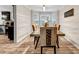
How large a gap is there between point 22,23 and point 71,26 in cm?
204

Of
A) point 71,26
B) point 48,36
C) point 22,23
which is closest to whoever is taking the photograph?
point 48,36

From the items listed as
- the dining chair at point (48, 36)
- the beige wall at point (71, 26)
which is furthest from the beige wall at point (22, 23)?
the dining chair at point (48, 36)

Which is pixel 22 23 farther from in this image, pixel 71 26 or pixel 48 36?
pixel 48 36

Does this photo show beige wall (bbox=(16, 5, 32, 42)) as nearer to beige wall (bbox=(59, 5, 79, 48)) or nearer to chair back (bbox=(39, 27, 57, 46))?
beige wall (bbox=(59, 5, 79, 48))

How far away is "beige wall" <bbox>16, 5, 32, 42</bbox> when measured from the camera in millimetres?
5434

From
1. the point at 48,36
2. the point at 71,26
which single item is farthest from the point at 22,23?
the point at 48,36

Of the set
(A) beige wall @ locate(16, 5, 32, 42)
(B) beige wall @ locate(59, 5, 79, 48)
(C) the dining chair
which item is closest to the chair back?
(C) the dining chair

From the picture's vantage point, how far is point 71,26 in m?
5.05

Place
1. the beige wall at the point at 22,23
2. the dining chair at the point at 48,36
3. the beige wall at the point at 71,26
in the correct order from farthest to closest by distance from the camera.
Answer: the beige wall at the point at 22,23
the beige wall at the point at 71,26
the dining chair at the point at 48,36

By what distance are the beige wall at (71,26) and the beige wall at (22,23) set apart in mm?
1412

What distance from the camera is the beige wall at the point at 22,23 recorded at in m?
5.43

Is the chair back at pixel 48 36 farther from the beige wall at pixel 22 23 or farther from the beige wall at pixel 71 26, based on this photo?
the beige wall at pixel 22 23
